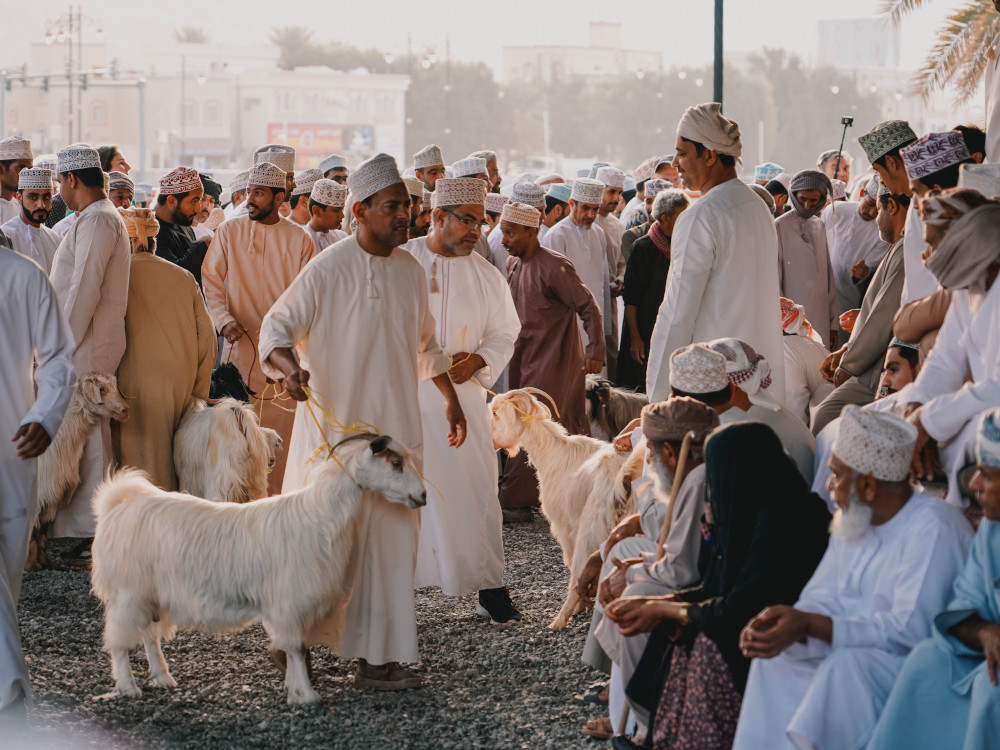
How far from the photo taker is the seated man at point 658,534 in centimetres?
438

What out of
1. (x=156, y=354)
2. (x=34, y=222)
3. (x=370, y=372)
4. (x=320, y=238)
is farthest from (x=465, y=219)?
(x=34, y=222)

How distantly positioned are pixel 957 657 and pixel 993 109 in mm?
2789

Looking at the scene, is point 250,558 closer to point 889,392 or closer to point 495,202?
point 889,392

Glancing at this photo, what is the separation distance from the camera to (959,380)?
4359mm

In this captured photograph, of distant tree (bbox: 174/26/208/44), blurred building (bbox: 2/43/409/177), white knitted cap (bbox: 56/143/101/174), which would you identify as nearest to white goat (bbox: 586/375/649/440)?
white knitted cap (bbox: 56/143/101/174)

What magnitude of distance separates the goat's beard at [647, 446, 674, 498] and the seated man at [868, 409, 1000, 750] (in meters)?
1.20

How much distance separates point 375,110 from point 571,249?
218 feet

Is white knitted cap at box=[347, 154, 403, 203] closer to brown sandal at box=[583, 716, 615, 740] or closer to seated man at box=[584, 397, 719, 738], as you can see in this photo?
seated man at box=[584, 397, 719, 738]

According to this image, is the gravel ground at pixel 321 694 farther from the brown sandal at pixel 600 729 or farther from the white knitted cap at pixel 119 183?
the white knitted cap at pixel 119 183

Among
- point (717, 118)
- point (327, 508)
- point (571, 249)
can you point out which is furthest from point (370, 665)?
point (571, 249)

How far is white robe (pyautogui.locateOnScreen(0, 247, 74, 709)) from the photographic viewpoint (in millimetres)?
5031

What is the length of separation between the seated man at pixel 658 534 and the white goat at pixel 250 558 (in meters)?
0.97

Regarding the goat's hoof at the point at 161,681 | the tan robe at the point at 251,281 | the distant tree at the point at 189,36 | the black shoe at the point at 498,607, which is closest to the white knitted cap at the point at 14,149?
the tan robe at the point at 251,281

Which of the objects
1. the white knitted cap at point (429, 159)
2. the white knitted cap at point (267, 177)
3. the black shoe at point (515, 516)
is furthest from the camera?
the white knitted cap at point (429, 159)
